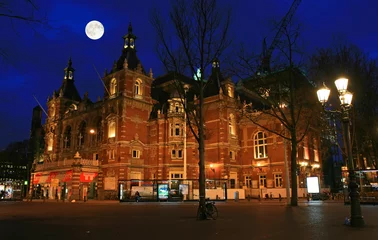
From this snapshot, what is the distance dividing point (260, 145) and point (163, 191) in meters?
19.1

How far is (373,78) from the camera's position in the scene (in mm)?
26984

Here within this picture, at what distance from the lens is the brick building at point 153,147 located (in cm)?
4438

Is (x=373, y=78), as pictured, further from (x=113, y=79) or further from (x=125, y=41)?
(x=125, y=41)

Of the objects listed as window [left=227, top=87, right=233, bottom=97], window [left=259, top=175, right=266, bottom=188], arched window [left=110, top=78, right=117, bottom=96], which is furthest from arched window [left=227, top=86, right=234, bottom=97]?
arched window [left=110, top=78, right=117, bottom=96]

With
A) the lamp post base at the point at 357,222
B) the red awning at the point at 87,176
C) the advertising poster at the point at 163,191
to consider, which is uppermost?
the red awning at the point at 87,176

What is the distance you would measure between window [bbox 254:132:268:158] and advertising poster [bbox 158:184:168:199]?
18543 mm

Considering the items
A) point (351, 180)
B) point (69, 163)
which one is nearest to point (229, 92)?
point (69, 163)

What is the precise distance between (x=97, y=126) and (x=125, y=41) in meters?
14.1

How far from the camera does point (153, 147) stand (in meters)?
47.3

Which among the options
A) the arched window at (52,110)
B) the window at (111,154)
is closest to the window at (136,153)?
the window at (111,154)

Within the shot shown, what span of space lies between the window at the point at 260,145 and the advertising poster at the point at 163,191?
60.8 ft

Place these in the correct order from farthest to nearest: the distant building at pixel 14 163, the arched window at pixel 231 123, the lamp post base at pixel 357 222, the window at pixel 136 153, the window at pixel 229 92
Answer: the distant building at pixel 14 163 → the window at pixel 229 92 → the arched window at pixel 231 123 → the window at pixel 136 153 → the lamp post base at pixel 357 222

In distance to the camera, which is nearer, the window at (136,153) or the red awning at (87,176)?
the red awning at (87,176)

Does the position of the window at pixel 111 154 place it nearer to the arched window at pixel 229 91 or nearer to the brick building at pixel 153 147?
the brick building at pixel 153 147
